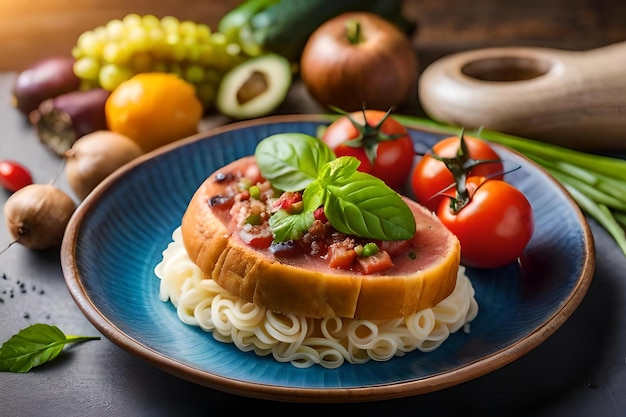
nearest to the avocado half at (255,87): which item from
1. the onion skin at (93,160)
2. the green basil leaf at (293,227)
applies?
the onion skin at (93,160)

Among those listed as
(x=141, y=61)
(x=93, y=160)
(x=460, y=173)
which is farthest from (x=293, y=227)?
(x=141, y=61)

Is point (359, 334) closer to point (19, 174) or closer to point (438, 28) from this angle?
point (19, 174)

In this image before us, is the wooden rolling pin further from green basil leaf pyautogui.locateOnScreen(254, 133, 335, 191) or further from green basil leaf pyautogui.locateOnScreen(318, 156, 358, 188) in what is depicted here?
green basil leaf pyautogui.locateOnScreen(318, 156, 358, 188)

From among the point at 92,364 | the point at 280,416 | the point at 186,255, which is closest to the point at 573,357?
the point at 280,416

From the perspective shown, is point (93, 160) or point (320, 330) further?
point (93, 160)

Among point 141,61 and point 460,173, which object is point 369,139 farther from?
point 141,61

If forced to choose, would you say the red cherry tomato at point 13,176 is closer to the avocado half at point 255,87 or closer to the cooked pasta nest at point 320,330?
the avocado half at point 255,87
